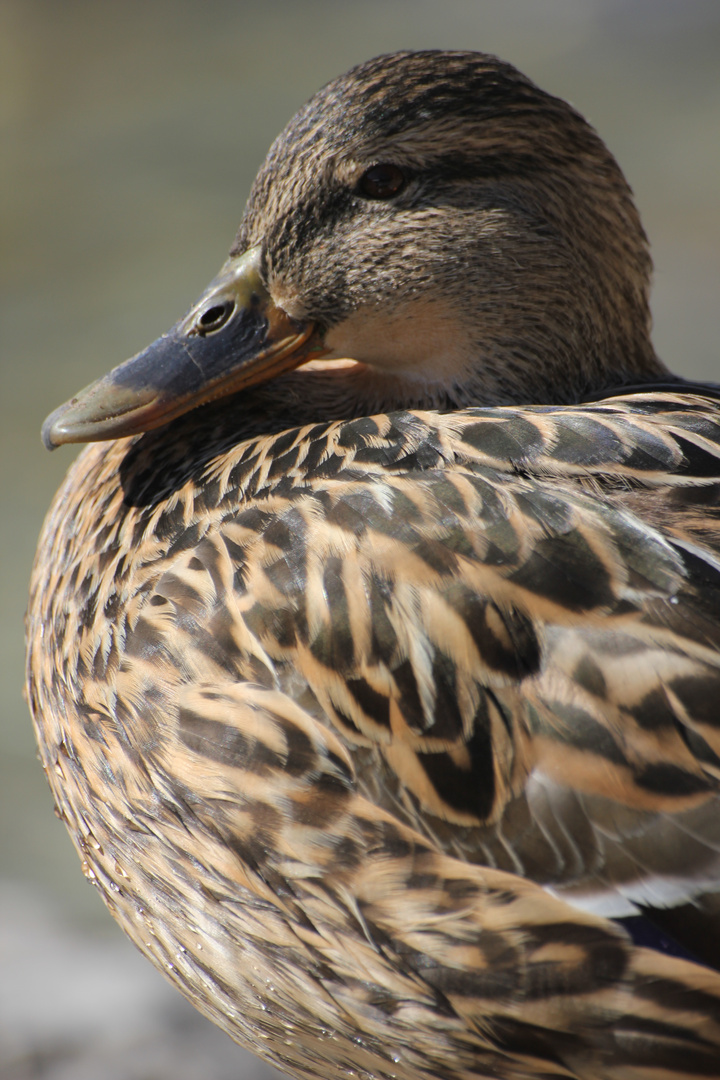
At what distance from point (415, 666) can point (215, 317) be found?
0.86m

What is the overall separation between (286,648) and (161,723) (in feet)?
0.72

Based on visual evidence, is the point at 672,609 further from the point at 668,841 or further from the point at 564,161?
the point at 564,161

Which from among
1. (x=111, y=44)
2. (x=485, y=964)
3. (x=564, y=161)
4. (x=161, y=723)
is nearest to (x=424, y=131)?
(x=564, y=161)

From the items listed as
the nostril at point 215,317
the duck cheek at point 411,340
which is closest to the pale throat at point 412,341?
the duck cheek at point 411,340

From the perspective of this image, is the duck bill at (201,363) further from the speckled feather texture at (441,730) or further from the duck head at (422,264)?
the speckled feather texture at (441,730)

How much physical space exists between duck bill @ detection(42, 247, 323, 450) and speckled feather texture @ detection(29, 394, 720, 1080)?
297 mm

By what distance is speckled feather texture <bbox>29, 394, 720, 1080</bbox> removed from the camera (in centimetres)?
131

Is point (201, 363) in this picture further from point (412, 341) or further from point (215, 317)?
point (412, 341)

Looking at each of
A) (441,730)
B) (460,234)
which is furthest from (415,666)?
(460,234)

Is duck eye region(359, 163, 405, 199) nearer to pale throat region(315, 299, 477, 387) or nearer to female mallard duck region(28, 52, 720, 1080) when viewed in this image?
female mallard duck region(28, 52, 720, 1080)

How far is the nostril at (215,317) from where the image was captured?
6.32 feet

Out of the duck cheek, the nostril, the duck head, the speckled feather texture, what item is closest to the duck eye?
the duck head

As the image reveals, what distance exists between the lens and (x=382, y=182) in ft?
6.05

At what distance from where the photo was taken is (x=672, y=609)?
132cm
